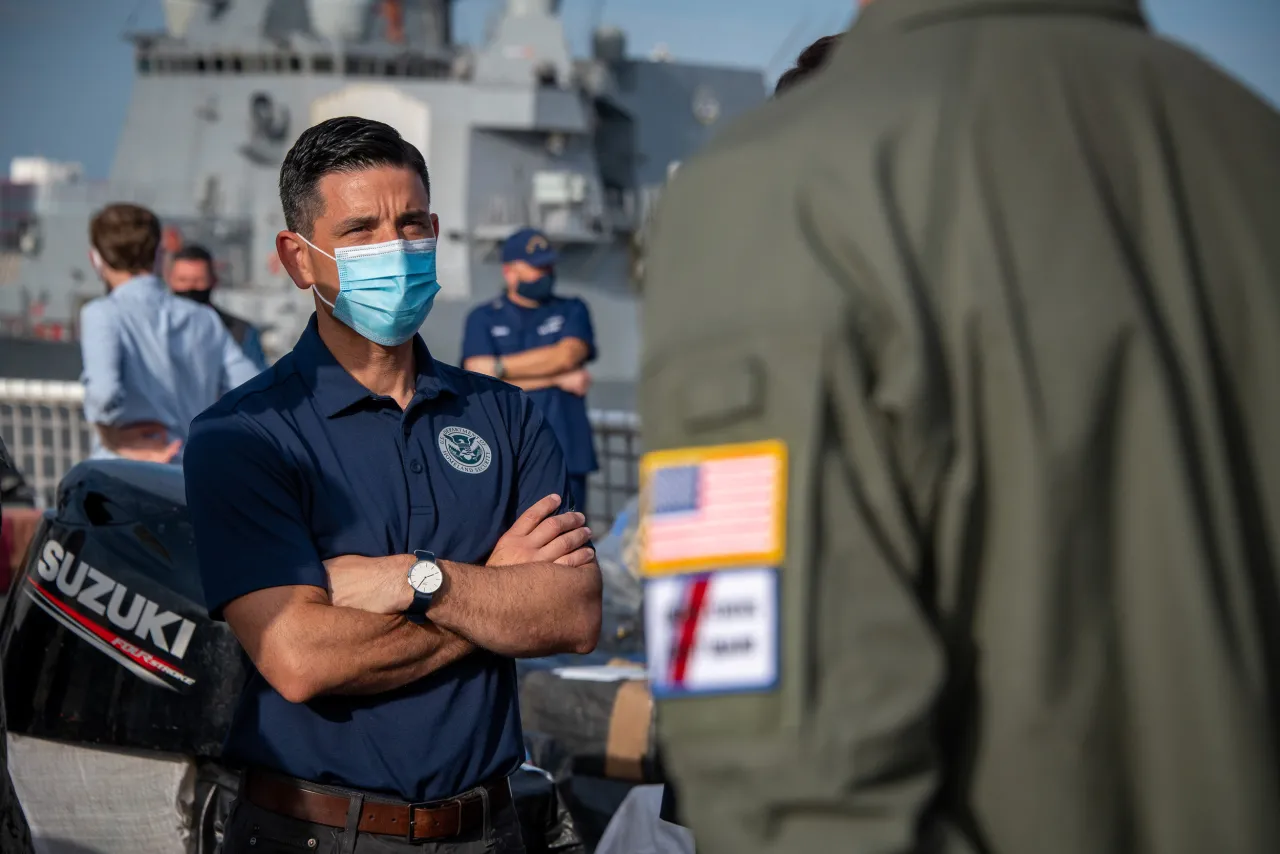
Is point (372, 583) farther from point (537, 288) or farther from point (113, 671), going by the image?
point (537, 288)

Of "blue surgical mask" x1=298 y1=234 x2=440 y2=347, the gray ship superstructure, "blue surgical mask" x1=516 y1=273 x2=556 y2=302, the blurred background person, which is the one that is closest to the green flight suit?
"blue surgical mask" x1=298 y1=234 x2=440 y2=347

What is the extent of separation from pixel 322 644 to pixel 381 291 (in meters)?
0.78

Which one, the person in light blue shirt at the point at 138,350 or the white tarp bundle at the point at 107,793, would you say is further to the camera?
the person in light blue shirt at the point at 138,350

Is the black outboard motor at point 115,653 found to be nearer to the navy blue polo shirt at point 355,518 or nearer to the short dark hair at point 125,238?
the navy blue polo shirt at point 355,518

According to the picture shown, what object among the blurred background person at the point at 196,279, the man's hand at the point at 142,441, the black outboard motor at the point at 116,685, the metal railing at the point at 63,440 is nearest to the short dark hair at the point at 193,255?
the blurred background person at the point at 196,279

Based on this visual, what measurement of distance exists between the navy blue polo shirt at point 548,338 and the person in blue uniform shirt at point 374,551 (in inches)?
176

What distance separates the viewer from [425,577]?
2.39m

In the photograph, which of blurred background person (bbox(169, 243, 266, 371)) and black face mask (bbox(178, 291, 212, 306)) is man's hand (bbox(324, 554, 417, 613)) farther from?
black face mask (bbox(178, 291, 212, 306))

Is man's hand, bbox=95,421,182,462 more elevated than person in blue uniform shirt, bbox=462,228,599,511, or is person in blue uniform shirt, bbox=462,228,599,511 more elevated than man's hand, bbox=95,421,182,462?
person in blue uniform shirt, bbox=462,228,599,511

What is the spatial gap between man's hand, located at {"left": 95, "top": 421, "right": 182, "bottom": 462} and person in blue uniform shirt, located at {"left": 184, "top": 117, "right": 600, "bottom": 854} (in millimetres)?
3024

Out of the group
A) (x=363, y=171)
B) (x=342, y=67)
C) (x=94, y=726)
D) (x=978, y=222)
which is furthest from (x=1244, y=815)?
(x=342, y=67)

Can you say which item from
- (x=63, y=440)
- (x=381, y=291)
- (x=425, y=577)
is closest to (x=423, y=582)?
(x=425, y=577)

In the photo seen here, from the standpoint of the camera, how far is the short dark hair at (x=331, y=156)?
105 inches

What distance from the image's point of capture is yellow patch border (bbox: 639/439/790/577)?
1110mm
